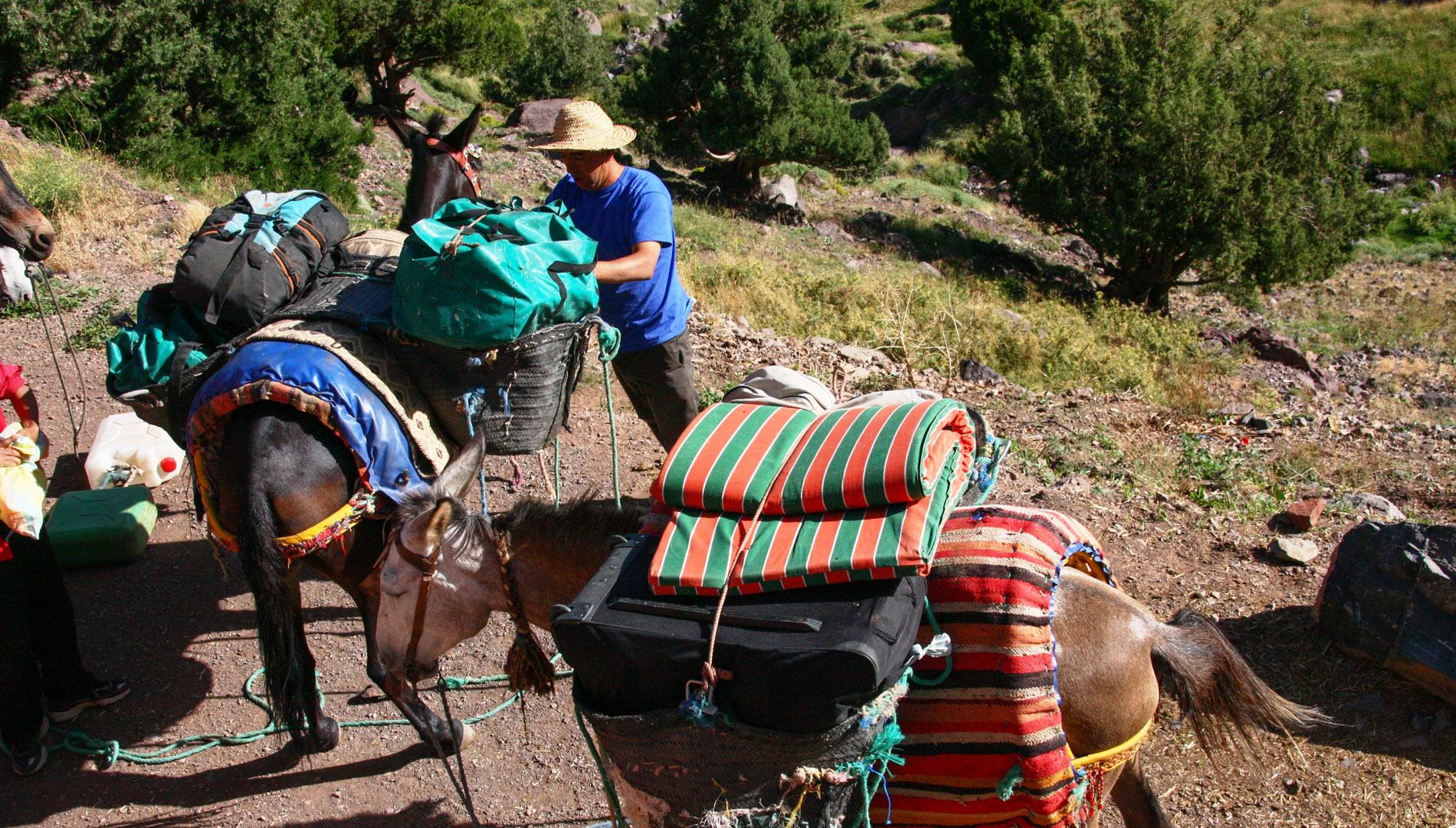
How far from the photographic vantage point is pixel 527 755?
3.78 m

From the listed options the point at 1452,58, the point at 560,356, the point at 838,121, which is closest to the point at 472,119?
the point at 560,356

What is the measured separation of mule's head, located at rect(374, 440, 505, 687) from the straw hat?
1712mm

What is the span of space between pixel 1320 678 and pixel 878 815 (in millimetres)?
2609

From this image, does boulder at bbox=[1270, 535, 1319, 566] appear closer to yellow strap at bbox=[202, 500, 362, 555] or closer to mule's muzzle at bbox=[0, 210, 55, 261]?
yellow strap at bbox=[202, 500, 362, 555]

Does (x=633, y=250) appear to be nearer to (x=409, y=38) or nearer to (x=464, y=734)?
(x=464, y=734)

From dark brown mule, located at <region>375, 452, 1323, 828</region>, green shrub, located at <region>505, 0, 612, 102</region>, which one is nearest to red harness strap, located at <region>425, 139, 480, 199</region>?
dark brown mule, located at <region>375, 452, 1323, 828</region>

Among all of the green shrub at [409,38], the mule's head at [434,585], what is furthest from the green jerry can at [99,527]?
the green shrub at [409,38]

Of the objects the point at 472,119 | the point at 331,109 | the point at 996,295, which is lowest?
the point at 996,295

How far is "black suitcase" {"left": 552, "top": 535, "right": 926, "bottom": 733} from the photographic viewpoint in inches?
71.3

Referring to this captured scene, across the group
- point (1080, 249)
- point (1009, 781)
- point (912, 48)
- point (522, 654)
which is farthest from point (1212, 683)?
point (912, 48)

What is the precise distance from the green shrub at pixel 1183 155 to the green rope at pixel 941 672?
1597 cm

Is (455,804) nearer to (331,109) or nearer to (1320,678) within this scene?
(1320,678)

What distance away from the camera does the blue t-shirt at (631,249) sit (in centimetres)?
407

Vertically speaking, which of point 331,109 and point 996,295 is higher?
point 331,109
